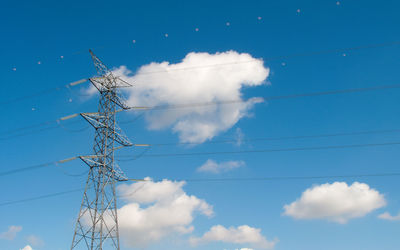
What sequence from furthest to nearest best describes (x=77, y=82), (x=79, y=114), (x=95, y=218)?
1. (x=77, y=82)
2. (x=79, y=114)
3. (x=95, y=218)

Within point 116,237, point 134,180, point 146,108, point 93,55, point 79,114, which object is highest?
point 93,55

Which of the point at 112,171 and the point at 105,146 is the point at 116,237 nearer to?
the point at 112,171

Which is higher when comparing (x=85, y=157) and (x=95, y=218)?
(x=85, y=157)

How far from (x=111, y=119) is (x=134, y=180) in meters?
6.93

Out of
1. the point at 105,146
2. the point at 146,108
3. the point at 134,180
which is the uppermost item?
the point at 146,108

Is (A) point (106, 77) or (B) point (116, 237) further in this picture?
(A) point (106, 77)

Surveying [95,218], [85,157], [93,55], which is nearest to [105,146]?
[85,157]

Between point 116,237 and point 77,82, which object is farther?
point 77,82

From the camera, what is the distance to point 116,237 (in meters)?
31.0

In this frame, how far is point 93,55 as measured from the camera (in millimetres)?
36344

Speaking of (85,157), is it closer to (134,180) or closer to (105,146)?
(105,146)

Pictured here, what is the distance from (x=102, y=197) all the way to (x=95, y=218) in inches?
78.1

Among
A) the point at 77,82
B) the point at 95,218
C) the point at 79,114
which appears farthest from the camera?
the point at 77,82

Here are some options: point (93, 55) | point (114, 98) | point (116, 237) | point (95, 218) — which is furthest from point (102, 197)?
point (93, 55)
